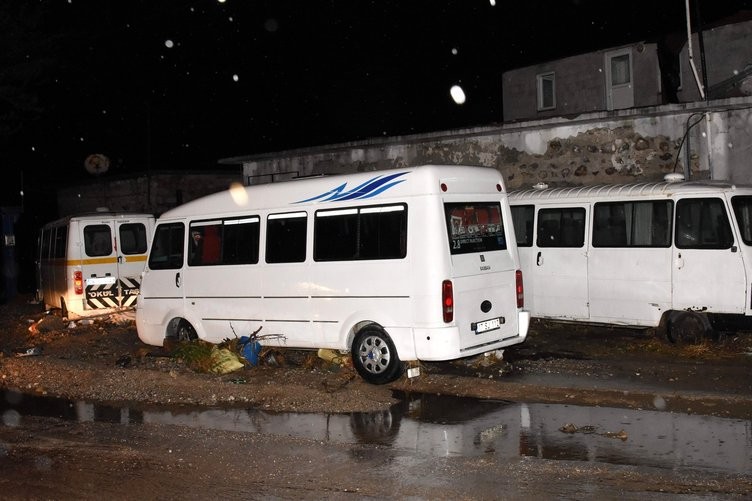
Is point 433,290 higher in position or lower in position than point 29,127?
lower

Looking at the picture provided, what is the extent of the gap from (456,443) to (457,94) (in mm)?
39051

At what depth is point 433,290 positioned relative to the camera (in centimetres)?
916

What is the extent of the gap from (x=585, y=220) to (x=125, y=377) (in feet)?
23.7

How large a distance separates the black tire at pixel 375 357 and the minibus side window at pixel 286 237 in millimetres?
1427

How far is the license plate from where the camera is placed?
9570 millimetres

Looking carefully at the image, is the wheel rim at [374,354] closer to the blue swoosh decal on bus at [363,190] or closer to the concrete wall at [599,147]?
the blue swoosh decal on bus at [363,190]

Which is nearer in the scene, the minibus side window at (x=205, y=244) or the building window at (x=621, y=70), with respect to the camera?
the minibus side window at (x=205, y=244)

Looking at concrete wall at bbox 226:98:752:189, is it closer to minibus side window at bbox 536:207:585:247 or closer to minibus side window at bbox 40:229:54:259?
minibus side window at bbox 536:207:585:247

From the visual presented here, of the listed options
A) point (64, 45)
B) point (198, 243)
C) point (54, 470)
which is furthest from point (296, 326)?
point (64, 45)

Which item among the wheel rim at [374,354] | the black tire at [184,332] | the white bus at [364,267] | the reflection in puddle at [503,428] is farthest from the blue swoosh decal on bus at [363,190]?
the black tire at [184,332]

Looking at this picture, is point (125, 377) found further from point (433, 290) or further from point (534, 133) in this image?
point (534, 133)

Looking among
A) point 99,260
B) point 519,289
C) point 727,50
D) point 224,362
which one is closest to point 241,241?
point 224,362

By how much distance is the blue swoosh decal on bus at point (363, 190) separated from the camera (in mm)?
9633

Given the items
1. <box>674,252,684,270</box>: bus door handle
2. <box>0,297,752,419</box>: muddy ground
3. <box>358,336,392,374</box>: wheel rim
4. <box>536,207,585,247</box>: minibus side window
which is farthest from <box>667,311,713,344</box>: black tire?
<box>358,336,392,374</box>: wheel rim
